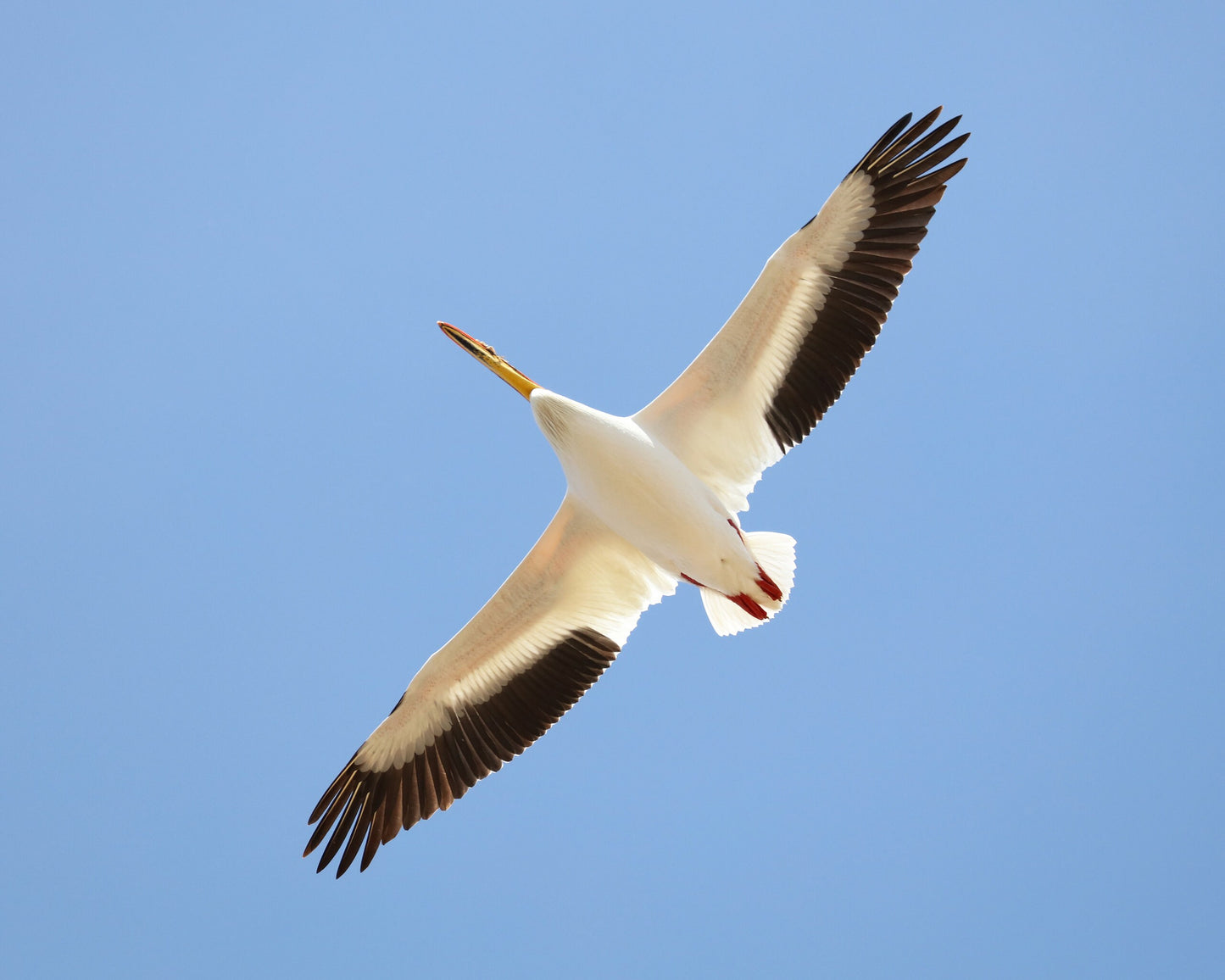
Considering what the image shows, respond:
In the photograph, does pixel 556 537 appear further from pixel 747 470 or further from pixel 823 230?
pixel 823 230

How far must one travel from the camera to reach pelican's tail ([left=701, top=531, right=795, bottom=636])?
7.83m

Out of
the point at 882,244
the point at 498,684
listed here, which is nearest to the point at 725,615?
the point at 498,684

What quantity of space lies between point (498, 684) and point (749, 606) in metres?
Result: 1.72

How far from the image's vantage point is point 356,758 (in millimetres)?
7949

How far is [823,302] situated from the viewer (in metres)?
7.67

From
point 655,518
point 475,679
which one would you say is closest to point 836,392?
point 655,518

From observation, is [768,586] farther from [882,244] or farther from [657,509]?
[882,244]

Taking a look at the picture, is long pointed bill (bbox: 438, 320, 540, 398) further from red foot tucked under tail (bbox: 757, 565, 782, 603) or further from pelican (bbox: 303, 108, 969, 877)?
red foot tucked under tail (bbox: 757, 565, 782, 603)

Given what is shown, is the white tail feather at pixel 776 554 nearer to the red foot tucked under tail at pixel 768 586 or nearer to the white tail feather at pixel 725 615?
the red foot tucked under tail at pixel 768 586

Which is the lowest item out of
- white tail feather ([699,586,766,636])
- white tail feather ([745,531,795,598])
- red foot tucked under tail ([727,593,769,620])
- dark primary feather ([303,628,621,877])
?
dark primary feather ([303,628,621,877])

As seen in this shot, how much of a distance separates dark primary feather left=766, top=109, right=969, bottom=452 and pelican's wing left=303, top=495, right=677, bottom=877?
185 cm

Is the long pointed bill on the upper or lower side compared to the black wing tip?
lower

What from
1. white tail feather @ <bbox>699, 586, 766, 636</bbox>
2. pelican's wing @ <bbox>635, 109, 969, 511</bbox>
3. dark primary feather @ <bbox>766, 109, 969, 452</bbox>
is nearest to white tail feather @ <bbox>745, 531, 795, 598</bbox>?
white tail feather @ <bbox>699, 586, 766, 636</bbox>

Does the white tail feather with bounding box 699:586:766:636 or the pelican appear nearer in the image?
the pelican
